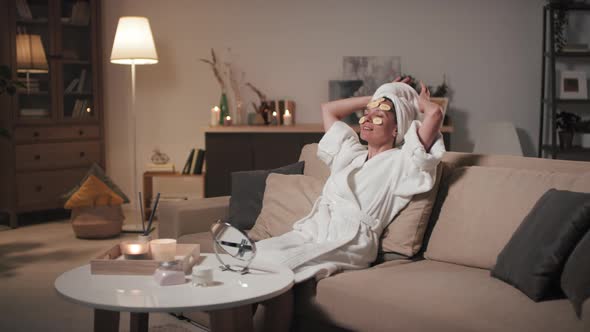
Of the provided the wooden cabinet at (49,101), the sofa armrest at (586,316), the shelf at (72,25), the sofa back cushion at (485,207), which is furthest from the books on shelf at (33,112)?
the sofa armrest at (586,316)

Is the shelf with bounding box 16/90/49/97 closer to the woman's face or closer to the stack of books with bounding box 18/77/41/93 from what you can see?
the stack of books with bounding box 18/77/41/93

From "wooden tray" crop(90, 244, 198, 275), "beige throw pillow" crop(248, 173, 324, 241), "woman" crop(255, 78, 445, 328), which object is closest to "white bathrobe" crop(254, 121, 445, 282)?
"woman" crop(255, 78, 445, 328)

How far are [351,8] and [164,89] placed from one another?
1.75m

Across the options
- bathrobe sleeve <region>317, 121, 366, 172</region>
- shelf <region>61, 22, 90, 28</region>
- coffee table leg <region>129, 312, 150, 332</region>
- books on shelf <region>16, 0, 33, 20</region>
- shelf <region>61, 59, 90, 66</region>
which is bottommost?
coffee table leg <region>129, 312, 150, 332</region>

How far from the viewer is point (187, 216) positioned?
122 inches

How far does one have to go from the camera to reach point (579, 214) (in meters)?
1.95

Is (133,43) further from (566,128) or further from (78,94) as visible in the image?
(566,128)

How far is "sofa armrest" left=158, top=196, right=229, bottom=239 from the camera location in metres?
3.08

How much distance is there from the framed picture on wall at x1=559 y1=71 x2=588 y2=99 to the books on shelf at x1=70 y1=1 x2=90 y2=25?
4.00m

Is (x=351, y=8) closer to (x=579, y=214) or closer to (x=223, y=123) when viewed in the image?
(x=223, y=123)

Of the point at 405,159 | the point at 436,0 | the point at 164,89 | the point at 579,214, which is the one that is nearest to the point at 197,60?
the point at 164,89

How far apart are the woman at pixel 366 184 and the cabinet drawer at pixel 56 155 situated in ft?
10.8

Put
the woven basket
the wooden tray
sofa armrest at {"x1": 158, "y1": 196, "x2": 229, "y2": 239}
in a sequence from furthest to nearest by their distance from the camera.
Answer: the woven basket → sofa armrest at {"x1": 158, "y1": 196, "x2": 229, "y2": 239} → the wooden tray

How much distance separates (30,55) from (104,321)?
3.75 meters
